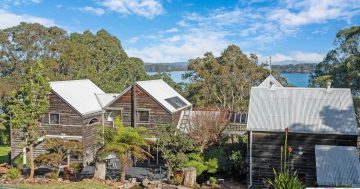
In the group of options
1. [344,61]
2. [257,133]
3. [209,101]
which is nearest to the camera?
[257,133]

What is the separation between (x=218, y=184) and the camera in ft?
75.5

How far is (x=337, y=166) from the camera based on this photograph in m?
19.8

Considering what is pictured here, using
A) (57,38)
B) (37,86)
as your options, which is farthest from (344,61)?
(57,38)

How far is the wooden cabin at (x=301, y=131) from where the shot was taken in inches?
855

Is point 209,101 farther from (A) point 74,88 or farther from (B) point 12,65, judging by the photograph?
(B) point 12,65

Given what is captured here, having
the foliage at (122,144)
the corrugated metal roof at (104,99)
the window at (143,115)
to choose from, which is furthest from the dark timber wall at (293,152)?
the corrugated metal roof at (104,99)

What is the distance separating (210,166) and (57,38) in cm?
4302

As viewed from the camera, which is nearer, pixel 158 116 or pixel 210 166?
pixel 210 166

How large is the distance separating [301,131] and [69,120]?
18.3 metres

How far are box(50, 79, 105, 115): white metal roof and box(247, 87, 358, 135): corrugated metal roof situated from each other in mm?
14303

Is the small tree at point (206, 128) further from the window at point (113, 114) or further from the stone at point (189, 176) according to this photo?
the window at point (113, 114)

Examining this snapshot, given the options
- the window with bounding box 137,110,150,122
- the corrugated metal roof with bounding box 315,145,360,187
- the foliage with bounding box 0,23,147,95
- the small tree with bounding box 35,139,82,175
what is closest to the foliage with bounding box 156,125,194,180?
the window with bounding box 137,110,150,122

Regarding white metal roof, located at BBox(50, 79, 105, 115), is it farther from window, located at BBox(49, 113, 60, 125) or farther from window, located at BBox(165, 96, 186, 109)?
window, located at BBox(165, 96, 186, 109)

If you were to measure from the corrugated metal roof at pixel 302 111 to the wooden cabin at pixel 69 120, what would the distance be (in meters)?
13.8
